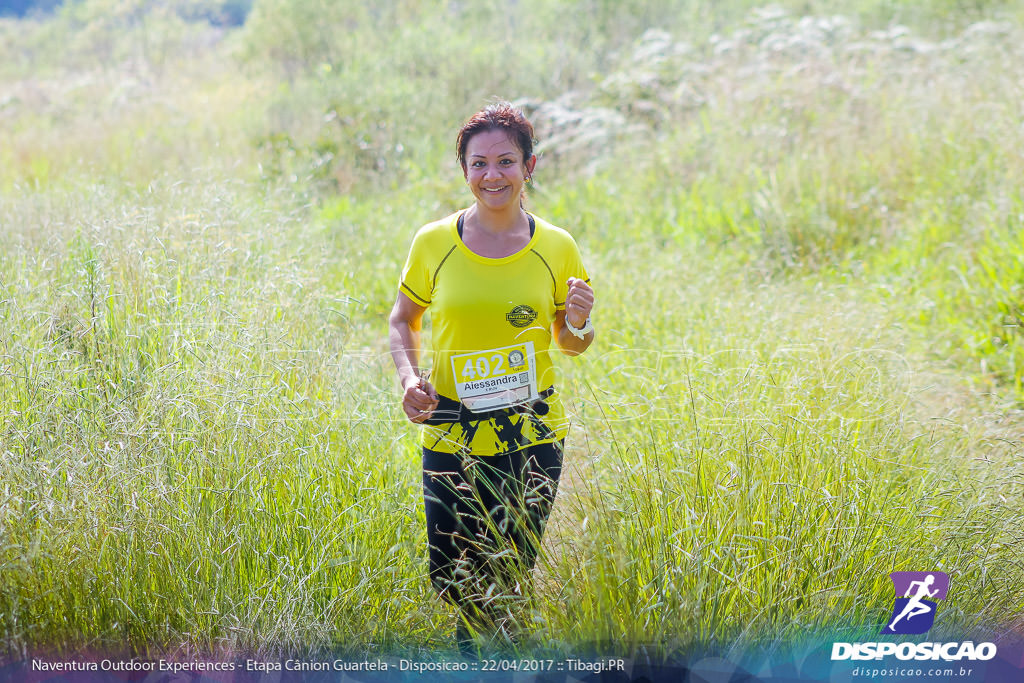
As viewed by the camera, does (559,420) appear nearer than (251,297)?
Yes

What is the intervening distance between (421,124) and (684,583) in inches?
349

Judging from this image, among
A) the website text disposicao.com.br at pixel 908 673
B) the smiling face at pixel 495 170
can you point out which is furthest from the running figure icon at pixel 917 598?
the smiling face at pixel 495 170

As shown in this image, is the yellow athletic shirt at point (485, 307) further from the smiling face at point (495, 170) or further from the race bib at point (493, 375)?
the smiling face at point (495, 170)

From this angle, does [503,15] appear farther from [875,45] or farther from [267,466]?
[267,466]

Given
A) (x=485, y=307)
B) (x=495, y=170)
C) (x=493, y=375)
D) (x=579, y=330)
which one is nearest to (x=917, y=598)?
(x=579, y=330)

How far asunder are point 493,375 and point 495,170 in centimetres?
62

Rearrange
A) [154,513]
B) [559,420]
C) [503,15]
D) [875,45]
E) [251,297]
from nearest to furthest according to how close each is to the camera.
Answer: [154,513]
[559,420]
[251,297]
[875,45]
[503,15]

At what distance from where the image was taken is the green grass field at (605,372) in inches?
93.3

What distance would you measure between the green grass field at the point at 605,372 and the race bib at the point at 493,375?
0.23 m

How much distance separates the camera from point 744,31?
11469 millimetres

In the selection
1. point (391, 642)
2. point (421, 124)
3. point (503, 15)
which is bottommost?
point (391, 642)

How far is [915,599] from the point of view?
7.92ft

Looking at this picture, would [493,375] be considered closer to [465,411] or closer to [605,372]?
[465,411]

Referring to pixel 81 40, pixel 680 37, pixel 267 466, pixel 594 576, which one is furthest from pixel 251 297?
pixel 81 40
